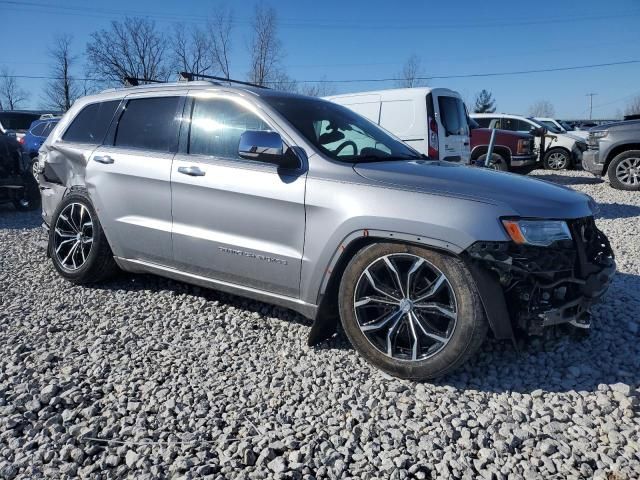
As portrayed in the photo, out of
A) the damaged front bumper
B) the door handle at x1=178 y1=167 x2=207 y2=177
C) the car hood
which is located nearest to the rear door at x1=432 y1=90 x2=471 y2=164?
the car hood

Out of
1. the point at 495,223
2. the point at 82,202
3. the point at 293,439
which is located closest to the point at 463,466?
the point at 293,439

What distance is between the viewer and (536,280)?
2652mm

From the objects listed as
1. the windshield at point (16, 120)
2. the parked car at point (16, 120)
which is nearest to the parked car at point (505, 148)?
the parked car at point (16, 120)

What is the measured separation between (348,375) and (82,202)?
9.17ft

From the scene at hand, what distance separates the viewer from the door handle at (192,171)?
350 cm

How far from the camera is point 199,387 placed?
9.22 feet

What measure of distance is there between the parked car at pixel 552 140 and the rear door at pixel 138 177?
12.7m

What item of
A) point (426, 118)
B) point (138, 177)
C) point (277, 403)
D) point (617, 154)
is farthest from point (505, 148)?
point (277, 403)

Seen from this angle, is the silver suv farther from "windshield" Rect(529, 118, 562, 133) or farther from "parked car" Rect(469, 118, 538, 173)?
"windshield" Rect(529, 118, 562, 133)

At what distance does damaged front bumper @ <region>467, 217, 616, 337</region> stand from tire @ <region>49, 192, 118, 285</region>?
305 centimetres

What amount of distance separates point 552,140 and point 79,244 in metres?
14.5

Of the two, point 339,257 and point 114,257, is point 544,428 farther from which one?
point 114,257

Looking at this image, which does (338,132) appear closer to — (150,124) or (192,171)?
(192,171)

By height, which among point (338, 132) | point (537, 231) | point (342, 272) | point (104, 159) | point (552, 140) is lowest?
point (342, 272)
